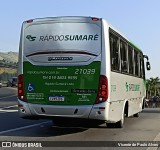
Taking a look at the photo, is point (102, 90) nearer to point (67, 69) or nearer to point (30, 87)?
point (67, 69)

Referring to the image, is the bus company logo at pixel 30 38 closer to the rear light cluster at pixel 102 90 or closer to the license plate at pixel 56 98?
the license plate at pixel 56 98

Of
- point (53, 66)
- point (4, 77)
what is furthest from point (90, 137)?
point (4, 77)

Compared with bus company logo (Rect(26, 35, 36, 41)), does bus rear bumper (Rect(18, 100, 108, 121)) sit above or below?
below

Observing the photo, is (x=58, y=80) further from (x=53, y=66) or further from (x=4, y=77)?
(x=4, y=77)

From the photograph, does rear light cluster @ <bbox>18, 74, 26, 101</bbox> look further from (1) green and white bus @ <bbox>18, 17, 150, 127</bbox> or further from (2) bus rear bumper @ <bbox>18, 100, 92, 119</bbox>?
(2) bus rear bumper @ <bbox>18, 100, 92, 119</bbox>

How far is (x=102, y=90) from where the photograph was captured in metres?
10.7

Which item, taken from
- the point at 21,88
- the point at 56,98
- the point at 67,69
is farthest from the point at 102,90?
the point at 21,88

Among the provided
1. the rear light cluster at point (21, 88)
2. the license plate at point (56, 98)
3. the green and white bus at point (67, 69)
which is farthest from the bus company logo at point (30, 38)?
the license plate at point (56, 98)

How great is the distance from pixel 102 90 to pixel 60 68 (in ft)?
4.37

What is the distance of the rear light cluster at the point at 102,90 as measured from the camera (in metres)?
10.7

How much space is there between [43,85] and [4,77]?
123483 millimetres

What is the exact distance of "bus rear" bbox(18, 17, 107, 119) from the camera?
10742 millimetres

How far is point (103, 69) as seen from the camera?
10.7 meters

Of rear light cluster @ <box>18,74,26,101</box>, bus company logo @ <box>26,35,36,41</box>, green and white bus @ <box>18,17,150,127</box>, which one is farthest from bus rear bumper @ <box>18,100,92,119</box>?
bus company logo @ <box>26,35,36,41</box>
